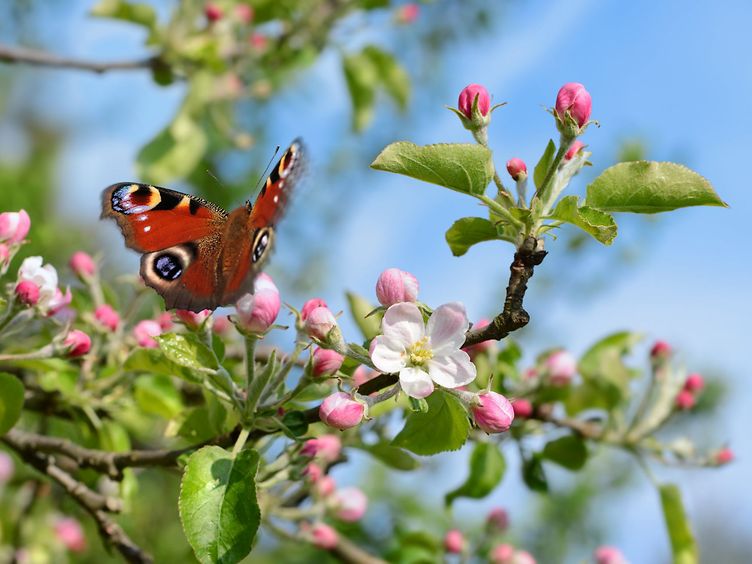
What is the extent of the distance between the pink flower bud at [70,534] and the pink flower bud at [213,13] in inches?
72.6

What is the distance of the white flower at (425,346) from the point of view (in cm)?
122

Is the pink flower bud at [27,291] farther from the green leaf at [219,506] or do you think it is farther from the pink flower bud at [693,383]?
the pink flower bud at [693,383]

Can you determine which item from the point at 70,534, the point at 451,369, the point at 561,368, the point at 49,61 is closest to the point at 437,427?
the point at 451,369

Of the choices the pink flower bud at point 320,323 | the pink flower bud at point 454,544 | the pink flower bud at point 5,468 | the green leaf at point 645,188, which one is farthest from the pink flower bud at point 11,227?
the pink flower bud at point 5,468

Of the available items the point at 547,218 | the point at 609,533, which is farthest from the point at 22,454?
the point at 609,533

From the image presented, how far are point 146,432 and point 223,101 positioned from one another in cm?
154

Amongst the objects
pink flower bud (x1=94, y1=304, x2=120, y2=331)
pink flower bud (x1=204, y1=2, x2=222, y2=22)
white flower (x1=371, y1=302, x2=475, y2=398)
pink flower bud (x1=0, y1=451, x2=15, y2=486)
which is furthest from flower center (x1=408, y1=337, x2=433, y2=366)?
pink flower bud (x1=204, y1=2, x2=222, y2=22)

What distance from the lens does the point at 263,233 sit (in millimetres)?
1339

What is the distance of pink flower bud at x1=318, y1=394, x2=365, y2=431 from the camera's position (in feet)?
4.00

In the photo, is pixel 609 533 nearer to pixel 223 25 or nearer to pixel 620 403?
pixel 620 403

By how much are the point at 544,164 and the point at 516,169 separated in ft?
0.18

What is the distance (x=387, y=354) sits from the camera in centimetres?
123

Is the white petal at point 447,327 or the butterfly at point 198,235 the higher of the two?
the white petal at point 447,327

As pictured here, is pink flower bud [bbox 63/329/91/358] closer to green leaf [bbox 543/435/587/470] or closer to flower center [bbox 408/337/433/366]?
flower center [bbox 408/337/433/366]
